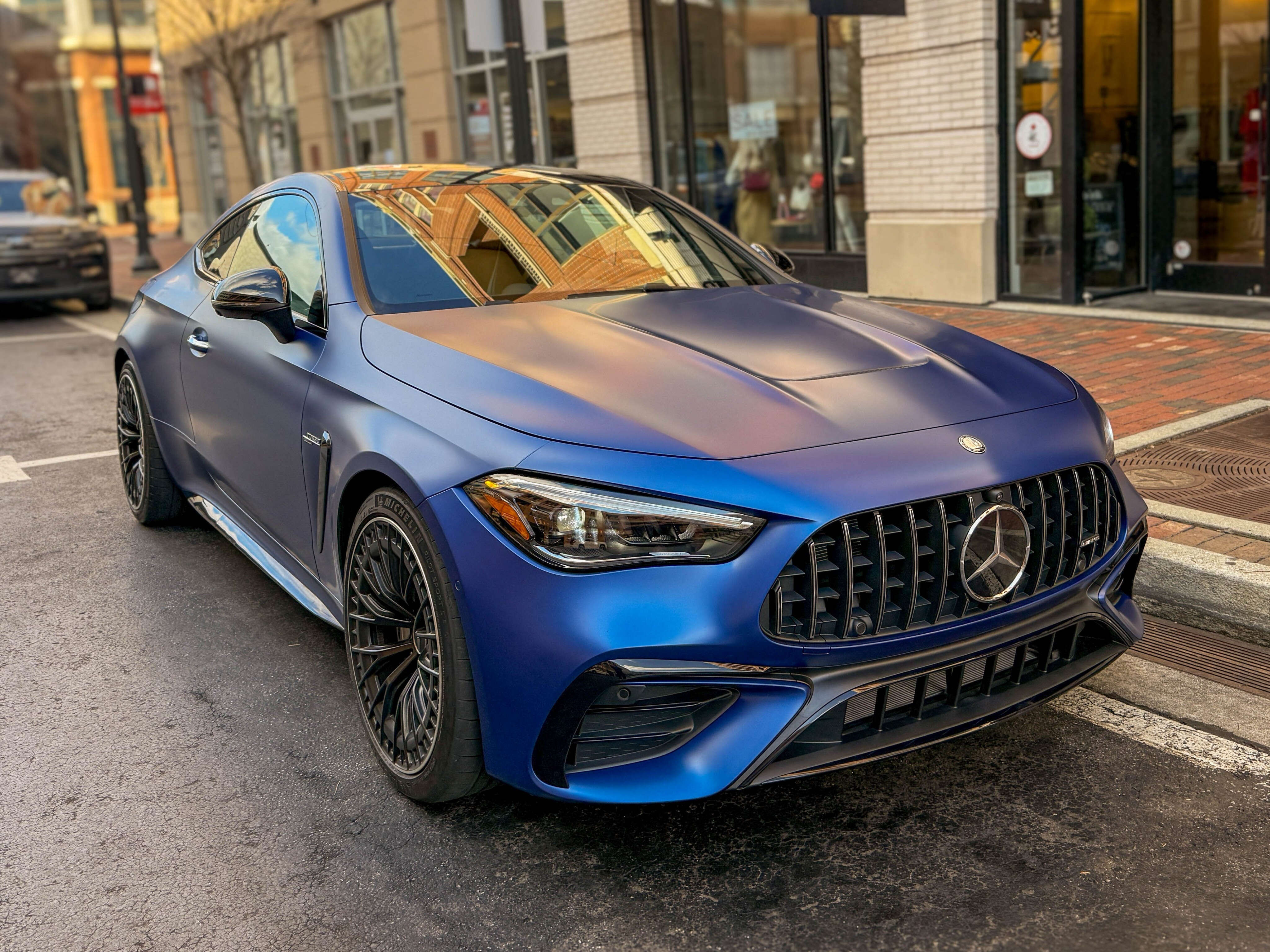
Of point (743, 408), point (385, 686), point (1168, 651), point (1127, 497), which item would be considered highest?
point (743, 408)

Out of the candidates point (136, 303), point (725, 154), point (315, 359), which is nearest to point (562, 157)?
point (725, 154)

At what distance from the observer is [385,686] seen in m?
3.32

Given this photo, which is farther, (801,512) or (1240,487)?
(1240,487)

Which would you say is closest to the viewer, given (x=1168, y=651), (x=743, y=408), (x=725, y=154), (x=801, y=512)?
(x=801, y=512)

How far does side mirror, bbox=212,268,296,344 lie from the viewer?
3814 millimetres

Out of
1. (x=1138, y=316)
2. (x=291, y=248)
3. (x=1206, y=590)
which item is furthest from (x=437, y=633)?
(x=1138, y=316)

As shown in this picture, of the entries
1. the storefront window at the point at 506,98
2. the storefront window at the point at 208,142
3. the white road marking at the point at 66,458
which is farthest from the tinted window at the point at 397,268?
the storefront window at the point at 208,142

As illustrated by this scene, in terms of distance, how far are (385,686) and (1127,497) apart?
1986mm

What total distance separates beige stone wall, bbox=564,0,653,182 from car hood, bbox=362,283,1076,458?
1136 centimetres

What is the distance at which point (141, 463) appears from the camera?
5832mm

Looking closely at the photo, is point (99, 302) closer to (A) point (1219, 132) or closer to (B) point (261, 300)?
(A) point (1219, 132)

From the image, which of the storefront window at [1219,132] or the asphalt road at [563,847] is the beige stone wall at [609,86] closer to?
the storefront window at [1219,132]

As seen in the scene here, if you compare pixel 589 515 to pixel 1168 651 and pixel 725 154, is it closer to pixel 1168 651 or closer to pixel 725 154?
pixel 1168 651

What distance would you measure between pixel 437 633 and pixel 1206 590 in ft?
8.95
